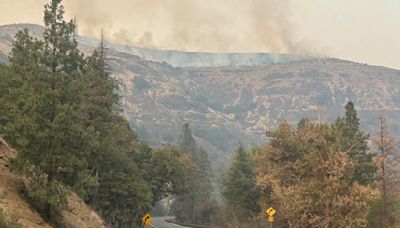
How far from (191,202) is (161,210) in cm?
5708

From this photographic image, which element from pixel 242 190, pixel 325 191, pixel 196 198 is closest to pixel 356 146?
pixel 242 190

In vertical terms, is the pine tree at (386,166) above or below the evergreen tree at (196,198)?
above

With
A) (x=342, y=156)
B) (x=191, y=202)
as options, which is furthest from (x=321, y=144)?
(x=191, y=202)

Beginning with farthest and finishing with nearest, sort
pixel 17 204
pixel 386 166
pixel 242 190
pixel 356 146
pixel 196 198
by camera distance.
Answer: pixel 196 198 → pixel 242 190 → pixel 356 146 → pixel 386 166 → pixel 17 204

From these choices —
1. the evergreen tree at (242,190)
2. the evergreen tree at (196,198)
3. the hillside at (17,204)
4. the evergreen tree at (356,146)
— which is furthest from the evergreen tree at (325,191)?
the evergreen tree at (196,198)

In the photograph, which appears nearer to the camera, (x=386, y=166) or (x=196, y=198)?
(x=386, y=166)

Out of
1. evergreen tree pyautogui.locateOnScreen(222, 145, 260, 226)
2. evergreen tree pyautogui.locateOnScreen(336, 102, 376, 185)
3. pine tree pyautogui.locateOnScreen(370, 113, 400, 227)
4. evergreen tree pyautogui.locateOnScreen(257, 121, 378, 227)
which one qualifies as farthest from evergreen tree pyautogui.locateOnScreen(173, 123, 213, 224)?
evergreen tree pyautogui.locateOnScreen(257, 121, 378, 227)

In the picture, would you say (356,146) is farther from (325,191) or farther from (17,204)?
(17,204)

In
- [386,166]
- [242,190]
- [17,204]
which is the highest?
[386,166]

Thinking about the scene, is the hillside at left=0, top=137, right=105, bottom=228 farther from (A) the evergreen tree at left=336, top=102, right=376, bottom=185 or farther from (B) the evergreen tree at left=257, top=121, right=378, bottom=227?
(A) the evergreen tree at left=336, top=102, right=376, bottom=185

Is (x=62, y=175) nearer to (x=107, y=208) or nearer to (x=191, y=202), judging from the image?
(x=107, y=208)

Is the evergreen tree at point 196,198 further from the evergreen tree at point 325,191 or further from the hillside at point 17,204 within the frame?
the hillside at point 17,204

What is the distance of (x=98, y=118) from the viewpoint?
37.4m

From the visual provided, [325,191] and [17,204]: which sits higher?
[17,204]
